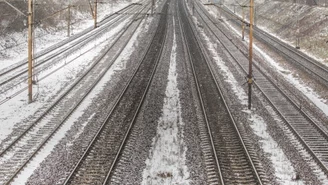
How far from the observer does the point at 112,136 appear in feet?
54.2

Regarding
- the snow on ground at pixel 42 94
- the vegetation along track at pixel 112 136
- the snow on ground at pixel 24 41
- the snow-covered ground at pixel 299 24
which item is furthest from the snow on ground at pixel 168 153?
the snow-covered ground at pixel 299 24

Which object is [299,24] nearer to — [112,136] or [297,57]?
[297,57]

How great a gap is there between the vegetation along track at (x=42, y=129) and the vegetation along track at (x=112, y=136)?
7.15ft

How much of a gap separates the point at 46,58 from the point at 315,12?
1365 inches

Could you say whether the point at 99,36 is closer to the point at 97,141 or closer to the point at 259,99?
the point at 259,99

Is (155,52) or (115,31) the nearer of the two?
(155,52)

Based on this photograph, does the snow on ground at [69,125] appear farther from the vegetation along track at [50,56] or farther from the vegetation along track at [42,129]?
the vegetation along track at [50,56]

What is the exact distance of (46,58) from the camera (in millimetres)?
33938

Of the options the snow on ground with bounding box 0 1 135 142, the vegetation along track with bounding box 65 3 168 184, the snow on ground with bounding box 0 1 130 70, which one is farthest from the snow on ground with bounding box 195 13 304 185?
the snow on ground with bounding box 0 1 130 70

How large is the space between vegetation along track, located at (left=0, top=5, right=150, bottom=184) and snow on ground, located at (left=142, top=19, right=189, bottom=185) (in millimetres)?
4770

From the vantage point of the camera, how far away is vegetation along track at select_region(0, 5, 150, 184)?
13.8 meters

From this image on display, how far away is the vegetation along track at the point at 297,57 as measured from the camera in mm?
28842

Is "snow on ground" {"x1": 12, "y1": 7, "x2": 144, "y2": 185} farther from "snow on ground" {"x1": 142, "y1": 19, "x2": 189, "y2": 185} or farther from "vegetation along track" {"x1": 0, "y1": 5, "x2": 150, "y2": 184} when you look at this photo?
"snow on ground" {"x1": 142, "y1": 19, "x2": 189, "y2": 185}

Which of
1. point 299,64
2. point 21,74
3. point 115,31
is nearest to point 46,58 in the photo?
point 21,74
